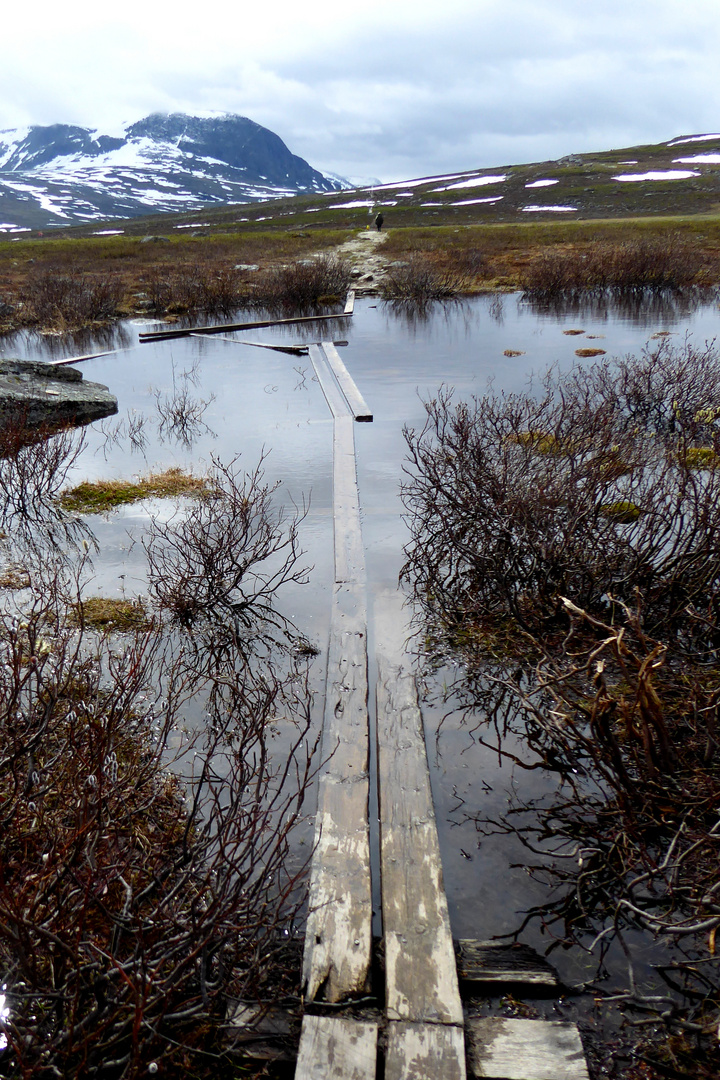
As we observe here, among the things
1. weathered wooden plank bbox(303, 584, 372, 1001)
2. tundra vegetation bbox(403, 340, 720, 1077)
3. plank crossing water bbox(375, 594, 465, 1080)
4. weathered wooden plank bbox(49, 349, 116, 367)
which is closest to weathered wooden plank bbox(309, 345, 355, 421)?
tundra vegetation bbox(403, 340, 720, 1077)

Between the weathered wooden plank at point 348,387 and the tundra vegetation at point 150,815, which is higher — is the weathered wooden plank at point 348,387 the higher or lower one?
the higher one

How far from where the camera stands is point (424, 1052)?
2.44 meters

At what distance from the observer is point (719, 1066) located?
2.40 m

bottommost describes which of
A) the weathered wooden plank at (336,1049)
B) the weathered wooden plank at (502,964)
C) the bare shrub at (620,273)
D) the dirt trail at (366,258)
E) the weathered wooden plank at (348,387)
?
the weathered wooden plank at (502,964)

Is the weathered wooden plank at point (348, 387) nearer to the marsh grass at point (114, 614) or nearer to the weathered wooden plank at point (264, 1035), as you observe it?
the marsh grass at point (114, 614)

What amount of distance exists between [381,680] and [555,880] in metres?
1.75

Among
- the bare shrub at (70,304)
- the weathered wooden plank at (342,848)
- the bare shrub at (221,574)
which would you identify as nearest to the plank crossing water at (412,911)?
the weathered wooden plank at (342,848)

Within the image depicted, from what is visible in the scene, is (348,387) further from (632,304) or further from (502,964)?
(632,304)

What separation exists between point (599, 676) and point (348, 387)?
10.7 meters

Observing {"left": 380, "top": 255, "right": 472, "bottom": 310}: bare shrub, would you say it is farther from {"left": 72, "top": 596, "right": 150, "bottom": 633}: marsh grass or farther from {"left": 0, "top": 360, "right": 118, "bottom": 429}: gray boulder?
{"left": 72, "top": 596, "right": 150, "bottom": 633}: marsh grass

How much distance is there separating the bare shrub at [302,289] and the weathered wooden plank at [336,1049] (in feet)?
75.8

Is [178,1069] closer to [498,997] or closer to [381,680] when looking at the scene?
[498,997]

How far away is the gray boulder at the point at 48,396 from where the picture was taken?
1094cm

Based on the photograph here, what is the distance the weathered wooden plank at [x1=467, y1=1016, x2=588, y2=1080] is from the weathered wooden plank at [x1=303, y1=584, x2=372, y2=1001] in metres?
0.46
